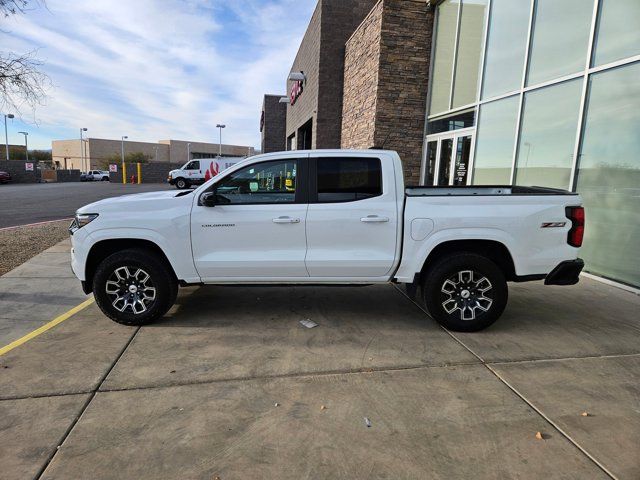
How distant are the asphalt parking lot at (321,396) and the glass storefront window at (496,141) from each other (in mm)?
4449

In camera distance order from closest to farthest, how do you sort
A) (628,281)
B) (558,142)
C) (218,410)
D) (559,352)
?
(218,410) < (559,352) < (628,281) < (558,142)

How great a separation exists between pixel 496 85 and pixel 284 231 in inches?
281

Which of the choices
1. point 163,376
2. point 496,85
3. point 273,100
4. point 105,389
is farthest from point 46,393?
point 273,100

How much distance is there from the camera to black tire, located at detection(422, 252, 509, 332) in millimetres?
4586

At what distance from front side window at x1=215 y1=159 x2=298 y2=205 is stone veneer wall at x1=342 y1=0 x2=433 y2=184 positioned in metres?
8.12

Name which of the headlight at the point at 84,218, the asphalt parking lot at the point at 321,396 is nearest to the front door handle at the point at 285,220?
the asphalt parking lot at the point at 321,396

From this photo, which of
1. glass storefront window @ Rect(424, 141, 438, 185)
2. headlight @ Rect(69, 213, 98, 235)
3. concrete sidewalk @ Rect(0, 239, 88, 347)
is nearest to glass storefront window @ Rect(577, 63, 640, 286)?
glass storefront window @ Rect(424, 141, 438, 185)

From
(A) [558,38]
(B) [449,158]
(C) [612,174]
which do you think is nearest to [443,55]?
(B) [449,158]

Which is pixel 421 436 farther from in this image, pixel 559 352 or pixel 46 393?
pixel 46 393

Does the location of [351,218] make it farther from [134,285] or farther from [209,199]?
[134,285]

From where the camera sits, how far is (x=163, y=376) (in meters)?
3.72

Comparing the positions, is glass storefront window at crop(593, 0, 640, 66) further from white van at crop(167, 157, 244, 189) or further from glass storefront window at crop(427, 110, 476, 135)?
white van at crop(167, 157, 244, 189)

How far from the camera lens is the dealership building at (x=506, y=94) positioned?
648 cm

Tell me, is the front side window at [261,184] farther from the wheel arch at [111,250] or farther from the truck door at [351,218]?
the wheel arch at [111,250]
